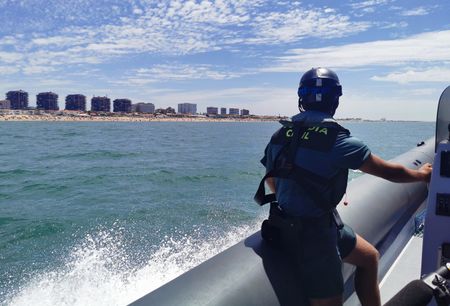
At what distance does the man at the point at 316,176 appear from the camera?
163 cm

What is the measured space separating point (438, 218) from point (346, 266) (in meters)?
0.57

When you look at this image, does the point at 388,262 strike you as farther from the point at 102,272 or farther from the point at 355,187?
the point at 102,272

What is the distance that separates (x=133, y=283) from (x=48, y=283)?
1014 millimetres

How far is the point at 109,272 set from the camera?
4926mm

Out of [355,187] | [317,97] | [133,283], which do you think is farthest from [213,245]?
[317,97]

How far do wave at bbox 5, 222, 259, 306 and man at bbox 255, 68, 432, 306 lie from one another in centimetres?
292

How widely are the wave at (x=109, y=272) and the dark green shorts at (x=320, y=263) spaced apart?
2.91 meters

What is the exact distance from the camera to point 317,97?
1805 millimetres

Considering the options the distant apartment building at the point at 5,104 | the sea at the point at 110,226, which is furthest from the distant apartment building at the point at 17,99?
the sea at the point at 110,226

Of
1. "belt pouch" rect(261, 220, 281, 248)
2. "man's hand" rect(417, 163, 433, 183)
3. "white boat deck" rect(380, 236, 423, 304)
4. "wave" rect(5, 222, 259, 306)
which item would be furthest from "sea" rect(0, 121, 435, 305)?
"white boat deck" rect(380, 236, 423, 304)

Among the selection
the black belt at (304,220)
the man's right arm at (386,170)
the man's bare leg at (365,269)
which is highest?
the man's right arm at (386,170)

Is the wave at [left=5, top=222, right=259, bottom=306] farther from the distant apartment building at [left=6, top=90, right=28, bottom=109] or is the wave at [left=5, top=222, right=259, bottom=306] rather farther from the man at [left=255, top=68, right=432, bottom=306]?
the distant apartment building at [left=6, top=90, right=28, bottom=109]

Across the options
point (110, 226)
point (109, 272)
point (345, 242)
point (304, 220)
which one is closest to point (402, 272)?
point (345, 242)

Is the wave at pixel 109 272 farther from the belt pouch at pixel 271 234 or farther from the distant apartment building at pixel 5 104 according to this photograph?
the distant apartment building at pixel 5 104
